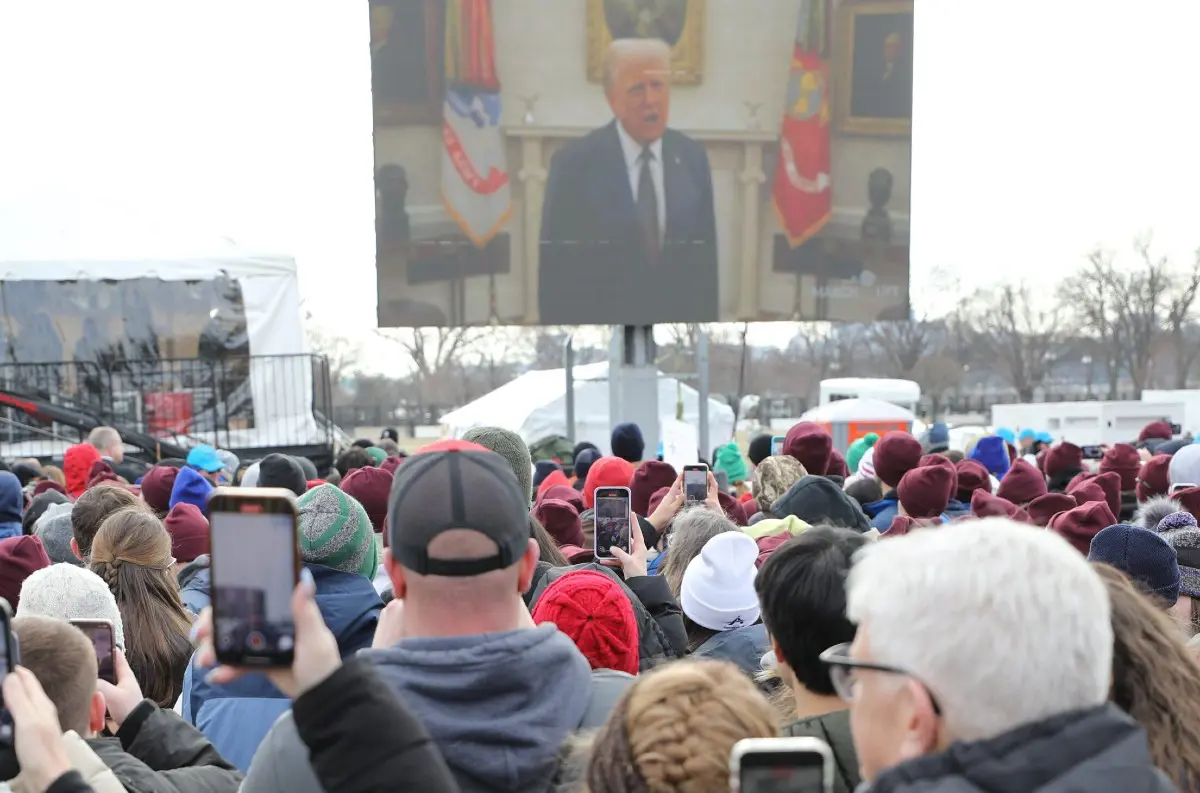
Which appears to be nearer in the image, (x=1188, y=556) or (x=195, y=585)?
(x=1188, y=556)

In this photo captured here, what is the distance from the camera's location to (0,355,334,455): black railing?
55.5 ft

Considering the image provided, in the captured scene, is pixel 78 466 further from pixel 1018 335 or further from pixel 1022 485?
pixel 1018 335

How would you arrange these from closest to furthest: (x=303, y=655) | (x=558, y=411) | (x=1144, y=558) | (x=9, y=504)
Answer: (x=303, y=655) → (x=1144, y=558) → (x=9, y=504) → (x=558, y=411)

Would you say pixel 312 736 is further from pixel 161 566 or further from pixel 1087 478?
pixel 1087 478

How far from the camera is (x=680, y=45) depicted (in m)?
15.7

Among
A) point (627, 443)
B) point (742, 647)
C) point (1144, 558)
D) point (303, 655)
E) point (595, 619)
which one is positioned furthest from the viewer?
point (627, 443)

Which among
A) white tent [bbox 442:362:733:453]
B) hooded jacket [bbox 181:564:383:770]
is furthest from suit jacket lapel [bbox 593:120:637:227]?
hooded jacket [bbox 181:564:383:770]

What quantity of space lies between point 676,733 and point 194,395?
16386 mm

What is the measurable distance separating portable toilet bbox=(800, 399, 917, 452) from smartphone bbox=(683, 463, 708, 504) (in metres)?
14.5

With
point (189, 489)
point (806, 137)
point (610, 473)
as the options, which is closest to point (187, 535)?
point (189, 489)

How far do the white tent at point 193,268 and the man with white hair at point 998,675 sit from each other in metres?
15.9

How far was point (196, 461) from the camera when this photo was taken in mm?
10648

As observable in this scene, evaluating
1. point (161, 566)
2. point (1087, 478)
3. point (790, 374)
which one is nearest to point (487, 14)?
point (1087, 478)

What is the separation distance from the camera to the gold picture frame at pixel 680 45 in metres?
15.4
